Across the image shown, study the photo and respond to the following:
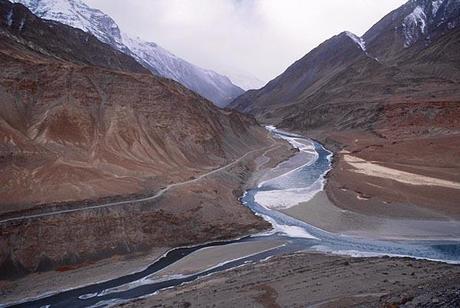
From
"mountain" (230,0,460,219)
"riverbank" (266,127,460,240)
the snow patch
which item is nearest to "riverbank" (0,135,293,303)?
"riverbank" (266,127,460,240)

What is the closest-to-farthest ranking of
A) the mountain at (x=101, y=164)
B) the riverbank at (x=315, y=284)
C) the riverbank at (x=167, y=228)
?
the riverbank at (x=315, y=284), the riverbank at (x=167, y=228), the mountain at (x=101, y=164)

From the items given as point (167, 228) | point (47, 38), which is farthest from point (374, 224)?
point (47, 38)

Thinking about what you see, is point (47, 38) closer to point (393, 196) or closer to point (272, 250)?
point (393, 196)

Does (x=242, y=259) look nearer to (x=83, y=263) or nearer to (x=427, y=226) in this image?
(x=83, y=263)

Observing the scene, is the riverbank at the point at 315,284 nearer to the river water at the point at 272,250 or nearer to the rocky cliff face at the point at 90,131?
the river water at the point at 272,250

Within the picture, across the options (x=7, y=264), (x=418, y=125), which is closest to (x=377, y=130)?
(x=418, y=125)

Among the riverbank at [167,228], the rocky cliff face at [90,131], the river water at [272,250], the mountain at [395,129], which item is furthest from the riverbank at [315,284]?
the rocky cliff face at [90,131]
